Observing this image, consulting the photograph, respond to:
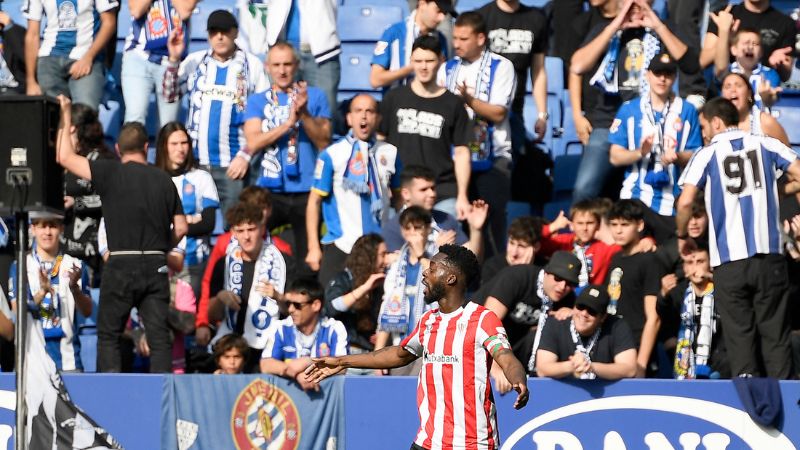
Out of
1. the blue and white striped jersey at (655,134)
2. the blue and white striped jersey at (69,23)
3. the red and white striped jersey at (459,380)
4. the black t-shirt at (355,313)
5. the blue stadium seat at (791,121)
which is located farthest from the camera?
the blue stadium seat at (791,121)

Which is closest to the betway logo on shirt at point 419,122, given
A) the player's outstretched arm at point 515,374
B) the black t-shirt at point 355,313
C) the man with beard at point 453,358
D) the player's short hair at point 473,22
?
the player's short hair at point 473,22

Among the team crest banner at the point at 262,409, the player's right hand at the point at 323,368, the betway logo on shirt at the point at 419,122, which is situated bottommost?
the team crest banner at the point at 262,409

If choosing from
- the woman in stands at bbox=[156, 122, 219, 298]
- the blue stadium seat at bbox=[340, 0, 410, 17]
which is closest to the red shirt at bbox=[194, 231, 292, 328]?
the woman in stands at bbox=[156, 122, 219, 298]

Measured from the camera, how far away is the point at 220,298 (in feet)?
35.0

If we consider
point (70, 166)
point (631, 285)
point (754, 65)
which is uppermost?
point (754, 65)

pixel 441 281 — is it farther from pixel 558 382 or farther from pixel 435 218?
pixel 435 218

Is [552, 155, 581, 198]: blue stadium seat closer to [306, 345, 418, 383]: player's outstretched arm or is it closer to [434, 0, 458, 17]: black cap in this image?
[434, 0, 458, 17]: black cap

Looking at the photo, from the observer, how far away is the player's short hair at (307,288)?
10047 millimetres

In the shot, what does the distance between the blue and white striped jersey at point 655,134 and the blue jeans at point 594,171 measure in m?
0.18

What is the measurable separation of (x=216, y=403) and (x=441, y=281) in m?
3.06

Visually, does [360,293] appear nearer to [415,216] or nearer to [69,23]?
[415,216]

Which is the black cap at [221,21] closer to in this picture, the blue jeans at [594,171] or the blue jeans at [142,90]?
the blue jeans at [142,90]

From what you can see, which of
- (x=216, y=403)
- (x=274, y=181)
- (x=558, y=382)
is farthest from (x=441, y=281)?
(x=274, y=181)

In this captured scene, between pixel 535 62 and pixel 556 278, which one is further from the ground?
pixel 535 62
